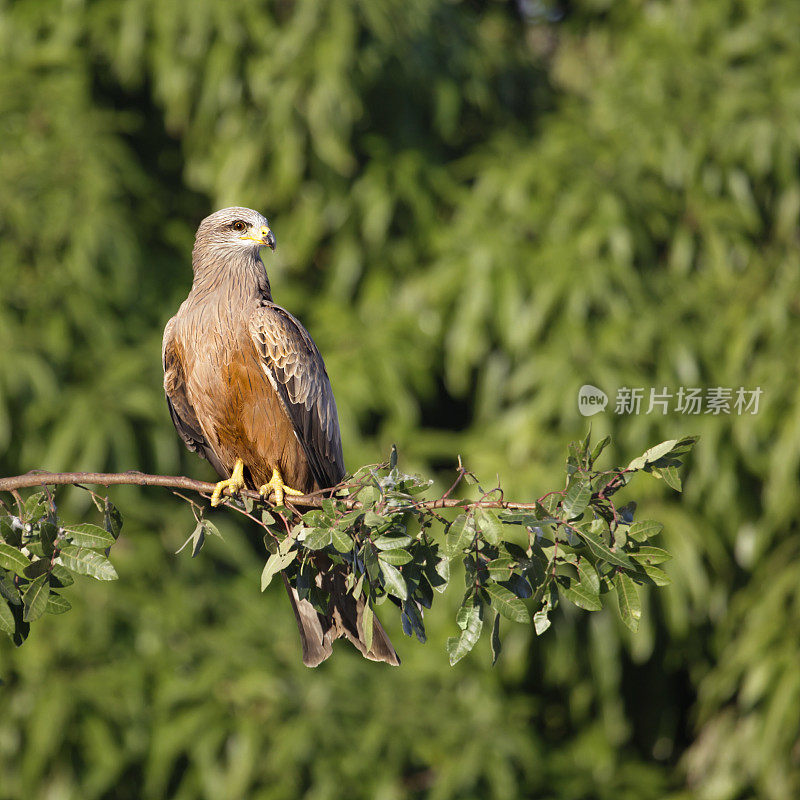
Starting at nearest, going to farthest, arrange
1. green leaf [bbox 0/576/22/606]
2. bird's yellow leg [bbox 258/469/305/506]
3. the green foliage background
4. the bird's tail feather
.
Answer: green leaf [bbox 0/576/22/606] < the bird's tail feather < bird's yellow leg [bbox 258/469/305/506] < the green foliage background

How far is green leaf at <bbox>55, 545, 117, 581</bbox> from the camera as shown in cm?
266

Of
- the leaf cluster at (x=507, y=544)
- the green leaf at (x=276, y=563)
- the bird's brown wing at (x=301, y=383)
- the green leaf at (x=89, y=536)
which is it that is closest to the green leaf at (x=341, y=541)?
the leaf cluster at (x=507, y=544)

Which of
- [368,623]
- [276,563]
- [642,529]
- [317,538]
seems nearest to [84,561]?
[276,563]

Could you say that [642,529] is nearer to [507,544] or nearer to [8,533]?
[507,544]

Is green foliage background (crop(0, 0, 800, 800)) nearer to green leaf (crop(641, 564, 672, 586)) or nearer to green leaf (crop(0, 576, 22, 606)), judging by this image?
green leaf (crop(0, 576, 22, 606))

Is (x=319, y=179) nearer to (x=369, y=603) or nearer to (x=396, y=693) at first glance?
(x=396, y=693)

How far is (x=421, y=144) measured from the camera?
691 centimetres

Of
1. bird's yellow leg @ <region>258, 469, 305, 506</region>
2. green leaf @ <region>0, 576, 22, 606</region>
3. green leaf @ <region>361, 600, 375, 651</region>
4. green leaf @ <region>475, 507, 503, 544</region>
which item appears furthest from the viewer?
bird's yellow leg @ <region>258, 469, 305, 506</region>

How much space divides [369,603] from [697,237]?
184 inches

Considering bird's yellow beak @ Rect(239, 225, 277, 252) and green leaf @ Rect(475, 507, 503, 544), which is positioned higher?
bird's yellow beak @ Rect(239, 225, 277, 252)

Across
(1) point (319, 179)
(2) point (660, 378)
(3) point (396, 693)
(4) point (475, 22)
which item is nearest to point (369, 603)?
(3) point (396, 693)

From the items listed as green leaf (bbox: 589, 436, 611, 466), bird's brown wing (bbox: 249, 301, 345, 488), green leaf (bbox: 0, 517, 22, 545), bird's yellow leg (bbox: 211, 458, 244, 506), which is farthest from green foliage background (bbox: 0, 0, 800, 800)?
green leaf (bbox: 589, 436, 611, 466)

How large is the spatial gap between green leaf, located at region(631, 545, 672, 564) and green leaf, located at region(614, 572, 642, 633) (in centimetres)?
6

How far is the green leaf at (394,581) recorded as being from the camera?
2525 millimetres
